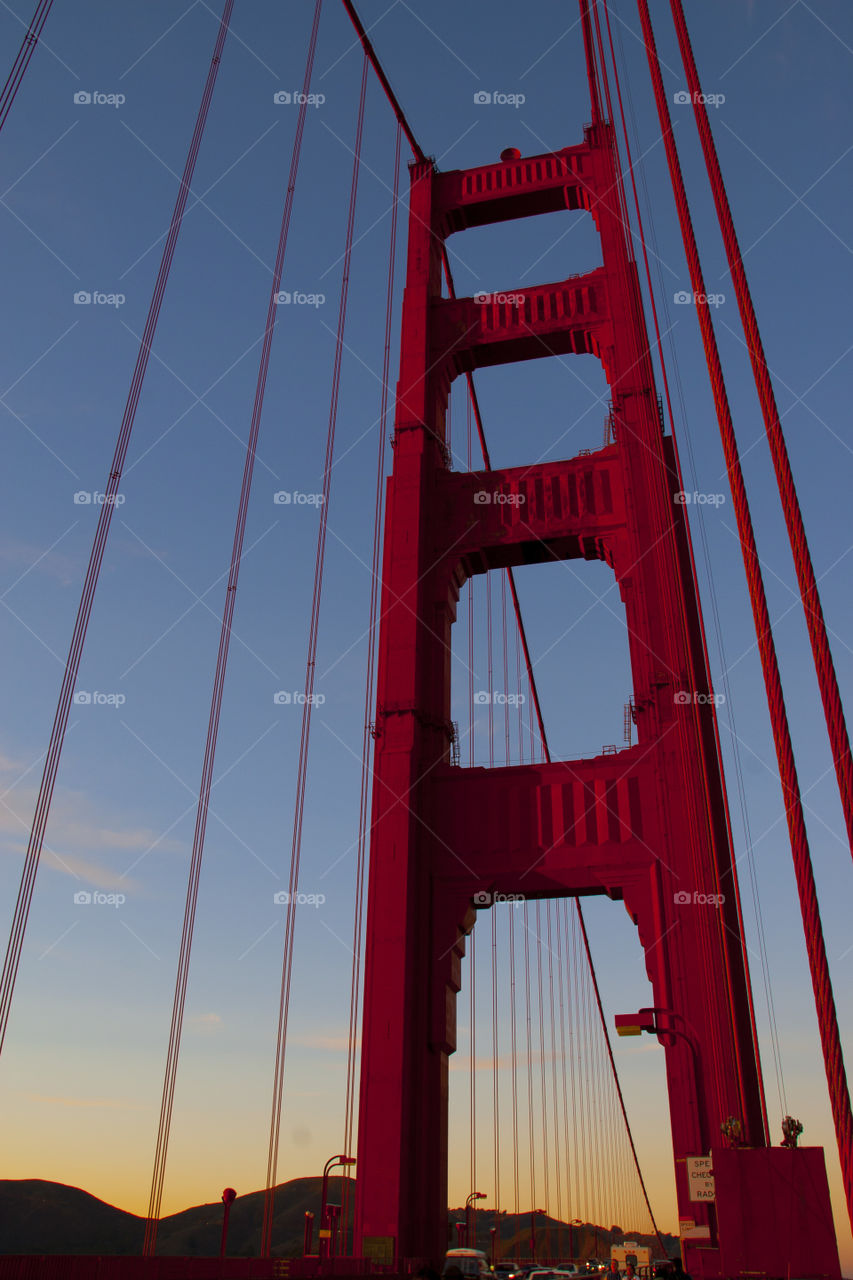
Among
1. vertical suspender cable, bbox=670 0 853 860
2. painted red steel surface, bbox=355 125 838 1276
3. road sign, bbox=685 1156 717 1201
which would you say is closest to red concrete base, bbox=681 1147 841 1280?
painted red steel surface, bbox=355 125 838 1276

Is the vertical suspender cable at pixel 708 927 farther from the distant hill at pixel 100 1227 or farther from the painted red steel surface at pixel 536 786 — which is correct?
the distant hill at pixel 100 1227

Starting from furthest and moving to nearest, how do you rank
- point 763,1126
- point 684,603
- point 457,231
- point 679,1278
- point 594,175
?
point 457,231
point 594,175
point 684,603
point 763,1126
point 679,1278

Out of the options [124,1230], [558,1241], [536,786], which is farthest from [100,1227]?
[536,786]

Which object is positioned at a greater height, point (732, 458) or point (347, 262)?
point (347, 262)

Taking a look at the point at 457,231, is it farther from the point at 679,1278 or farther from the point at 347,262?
the point at 679,1278

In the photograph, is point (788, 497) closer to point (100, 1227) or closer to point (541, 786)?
point (541, 786)

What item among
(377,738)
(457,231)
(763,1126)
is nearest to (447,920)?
(377,738)
